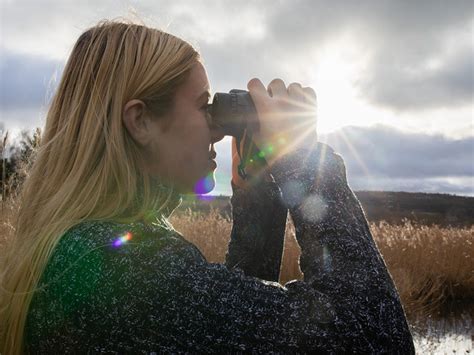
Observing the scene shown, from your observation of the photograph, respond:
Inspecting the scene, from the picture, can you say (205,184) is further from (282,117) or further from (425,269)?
(425,269)

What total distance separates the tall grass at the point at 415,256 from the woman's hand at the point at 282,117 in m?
3.39

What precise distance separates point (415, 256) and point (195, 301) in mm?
5312

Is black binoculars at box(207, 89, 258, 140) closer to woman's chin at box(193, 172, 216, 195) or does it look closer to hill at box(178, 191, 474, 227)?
woman's chin at box(193, 172, 216, 195)

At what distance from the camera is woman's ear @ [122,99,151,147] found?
1.38 metres

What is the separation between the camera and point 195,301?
1.07 meters

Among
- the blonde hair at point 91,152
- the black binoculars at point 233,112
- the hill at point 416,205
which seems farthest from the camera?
the hill at point 416,205

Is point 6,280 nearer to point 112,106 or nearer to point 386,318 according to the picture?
point 112,106

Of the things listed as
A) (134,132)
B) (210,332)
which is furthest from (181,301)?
(134,132)

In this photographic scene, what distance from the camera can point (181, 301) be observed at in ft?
3.51

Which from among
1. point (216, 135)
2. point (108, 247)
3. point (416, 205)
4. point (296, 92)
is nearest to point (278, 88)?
point (296, 92)

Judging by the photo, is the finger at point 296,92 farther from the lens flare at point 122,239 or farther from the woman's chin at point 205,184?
the lens flare at point 122,239

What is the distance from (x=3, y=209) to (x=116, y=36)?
2.82 metres

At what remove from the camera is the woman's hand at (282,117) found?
1.39m

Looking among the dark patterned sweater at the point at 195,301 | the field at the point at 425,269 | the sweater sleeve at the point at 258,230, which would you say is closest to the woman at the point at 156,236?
the dark patterned sweater at the point at 195,301
